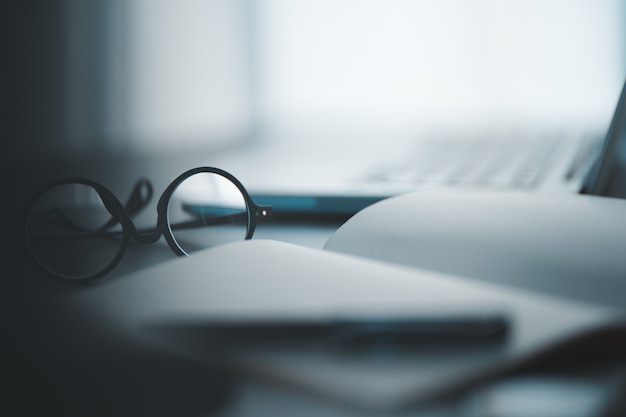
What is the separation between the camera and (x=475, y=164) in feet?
2.28

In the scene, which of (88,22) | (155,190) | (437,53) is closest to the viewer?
(155,190)

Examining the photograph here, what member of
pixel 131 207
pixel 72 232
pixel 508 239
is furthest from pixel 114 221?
pixel 508 239

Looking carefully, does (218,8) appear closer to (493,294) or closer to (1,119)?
(1,119)

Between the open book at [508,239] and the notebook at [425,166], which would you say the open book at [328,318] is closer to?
the open book at [508,239]

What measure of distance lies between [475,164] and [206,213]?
32 cm

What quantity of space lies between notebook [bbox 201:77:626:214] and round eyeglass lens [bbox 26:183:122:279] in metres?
0.16

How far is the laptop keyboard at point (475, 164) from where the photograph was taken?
604 millimetres

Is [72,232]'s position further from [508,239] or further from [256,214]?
[508,239]

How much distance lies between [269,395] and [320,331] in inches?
1.7

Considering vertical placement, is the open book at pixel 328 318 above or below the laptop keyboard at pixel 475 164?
above

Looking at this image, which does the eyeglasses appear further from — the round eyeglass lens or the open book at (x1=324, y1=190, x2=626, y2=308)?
the open book at (x1=324, y1=190, x2=626, y2=308)

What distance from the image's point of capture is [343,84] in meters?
1.31

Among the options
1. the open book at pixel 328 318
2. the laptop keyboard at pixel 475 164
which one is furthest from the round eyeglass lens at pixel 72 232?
the laptop keyboard at pixel 475 164

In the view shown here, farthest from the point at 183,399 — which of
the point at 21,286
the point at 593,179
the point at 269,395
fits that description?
the point at 593,179
